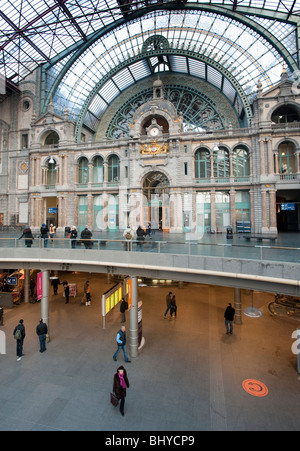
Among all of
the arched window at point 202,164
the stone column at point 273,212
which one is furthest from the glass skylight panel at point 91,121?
the stone column at point 273,212

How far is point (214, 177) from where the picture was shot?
96.4 ft

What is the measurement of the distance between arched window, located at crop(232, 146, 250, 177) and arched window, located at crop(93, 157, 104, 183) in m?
18.8

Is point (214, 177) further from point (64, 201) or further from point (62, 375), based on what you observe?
point (62, 375)

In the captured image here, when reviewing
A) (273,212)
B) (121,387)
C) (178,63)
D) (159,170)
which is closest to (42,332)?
(121,387)

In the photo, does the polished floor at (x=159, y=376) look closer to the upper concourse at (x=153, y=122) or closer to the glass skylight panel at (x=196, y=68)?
the upper concourse at (x=153, y=122)

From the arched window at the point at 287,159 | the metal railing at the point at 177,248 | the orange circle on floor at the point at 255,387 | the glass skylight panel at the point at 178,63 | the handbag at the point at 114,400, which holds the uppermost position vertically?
the glass skylight panel at the point at 178,63

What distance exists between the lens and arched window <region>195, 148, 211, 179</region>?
98.0 ft

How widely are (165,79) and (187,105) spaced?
6.44m

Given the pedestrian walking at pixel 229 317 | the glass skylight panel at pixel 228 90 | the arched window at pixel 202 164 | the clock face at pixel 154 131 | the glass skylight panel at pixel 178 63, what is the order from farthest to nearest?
the glass skylight panel at pixel 178 63, the glass skylight panel at pixel 228 90, the clock face at pixel 154 131, the arched window at pixel 202 164, the pedestrian walking at pixel 229 317

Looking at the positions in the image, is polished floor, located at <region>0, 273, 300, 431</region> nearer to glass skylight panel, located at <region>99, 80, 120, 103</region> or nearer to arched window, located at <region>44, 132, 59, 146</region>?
arched window, located at <region>44, 132, 59, 146</region>

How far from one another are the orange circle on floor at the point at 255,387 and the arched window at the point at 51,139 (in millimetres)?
38767

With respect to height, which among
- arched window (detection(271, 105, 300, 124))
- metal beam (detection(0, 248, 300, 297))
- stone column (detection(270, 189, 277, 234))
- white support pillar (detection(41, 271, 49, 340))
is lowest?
white support pillar (detection(41, 271, 49, 340))

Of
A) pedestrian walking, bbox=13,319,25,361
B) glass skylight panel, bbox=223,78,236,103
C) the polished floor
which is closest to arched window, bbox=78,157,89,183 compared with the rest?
the polished floor

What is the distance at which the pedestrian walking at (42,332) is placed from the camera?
11410 mm
